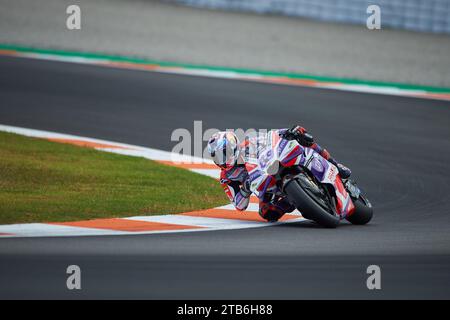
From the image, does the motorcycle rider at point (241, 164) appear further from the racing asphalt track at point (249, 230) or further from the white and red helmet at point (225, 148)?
the racing asphalt track at point (249, 230)

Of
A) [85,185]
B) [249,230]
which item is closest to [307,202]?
[249,230]

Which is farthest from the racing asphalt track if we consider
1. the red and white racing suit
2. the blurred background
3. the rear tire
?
the blurred background

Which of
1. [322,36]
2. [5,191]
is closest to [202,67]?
[322,36]

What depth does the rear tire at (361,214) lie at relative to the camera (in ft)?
34.3

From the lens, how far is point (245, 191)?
408 inches

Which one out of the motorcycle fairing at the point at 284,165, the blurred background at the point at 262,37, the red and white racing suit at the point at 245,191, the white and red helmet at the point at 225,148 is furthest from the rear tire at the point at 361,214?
the blurred background at the point at 262,37

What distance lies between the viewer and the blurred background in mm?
21094

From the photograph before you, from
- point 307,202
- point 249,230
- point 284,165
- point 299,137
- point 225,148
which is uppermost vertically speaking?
point 299,137

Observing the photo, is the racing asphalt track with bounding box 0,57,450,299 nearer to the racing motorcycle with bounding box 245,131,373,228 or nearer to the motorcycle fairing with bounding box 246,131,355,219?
the racing motorcycle with bounding box 245,131,373,228

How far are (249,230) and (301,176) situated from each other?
2.35 feet

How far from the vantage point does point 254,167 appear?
1009 cm

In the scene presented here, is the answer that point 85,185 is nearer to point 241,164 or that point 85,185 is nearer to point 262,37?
point 241,164

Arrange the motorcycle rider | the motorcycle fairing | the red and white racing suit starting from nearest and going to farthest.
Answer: the motorcycle fairing < the motorcycle rider < the red and white racing suit

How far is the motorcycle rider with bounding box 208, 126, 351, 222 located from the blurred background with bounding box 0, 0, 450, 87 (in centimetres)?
1090
